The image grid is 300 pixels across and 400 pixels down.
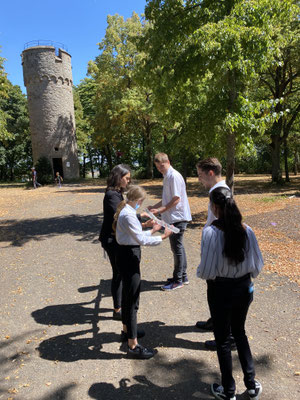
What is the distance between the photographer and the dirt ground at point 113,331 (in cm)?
274

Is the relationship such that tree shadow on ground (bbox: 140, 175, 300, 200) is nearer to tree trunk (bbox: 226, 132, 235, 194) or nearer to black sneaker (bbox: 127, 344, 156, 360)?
tree trunk (bbox: 226, 132, 235, 194)

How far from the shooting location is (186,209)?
4.52 metres

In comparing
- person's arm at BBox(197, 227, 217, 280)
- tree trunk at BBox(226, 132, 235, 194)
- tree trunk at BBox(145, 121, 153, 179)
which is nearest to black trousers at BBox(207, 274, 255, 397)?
person's arm at BBox(197, 227, 217, 280)

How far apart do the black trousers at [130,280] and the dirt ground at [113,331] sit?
0.44 metres

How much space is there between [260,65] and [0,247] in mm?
8346

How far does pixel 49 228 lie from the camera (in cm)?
973

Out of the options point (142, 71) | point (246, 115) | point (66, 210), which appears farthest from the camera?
point (66, 210)

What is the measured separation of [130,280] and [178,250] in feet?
5.51

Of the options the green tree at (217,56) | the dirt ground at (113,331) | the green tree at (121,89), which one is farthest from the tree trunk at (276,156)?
the dirt ground at (113,331)

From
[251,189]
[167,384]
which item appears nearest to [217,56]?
[167,384]

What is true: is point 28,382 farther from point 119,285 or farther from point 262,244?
point 262,244

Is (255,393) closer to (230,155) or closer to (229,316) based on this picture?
(229,316)

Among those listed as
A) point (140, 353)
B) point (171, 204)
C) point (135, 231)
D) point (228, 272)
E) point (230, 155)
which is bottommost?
point (140, 353)

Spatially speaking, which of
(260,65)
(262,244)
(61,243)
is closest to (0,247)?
(61,243)
